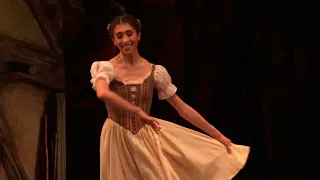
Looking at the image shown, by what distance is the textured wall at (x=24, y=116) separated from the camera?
213 cm

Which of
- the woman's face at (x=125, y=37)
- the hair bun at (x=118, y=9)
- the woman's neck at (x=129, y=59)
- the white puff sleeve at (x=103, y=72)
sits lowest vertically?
the white puff sleeve at (x=103, y=72)

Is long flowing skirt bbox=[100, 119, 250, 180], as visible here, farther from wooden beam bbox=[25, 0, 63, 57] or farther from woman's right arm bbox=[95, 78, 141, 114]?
wooden beam bbox=[25, 0, 63, 57]

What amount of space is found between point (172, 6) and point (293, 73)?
64 cm

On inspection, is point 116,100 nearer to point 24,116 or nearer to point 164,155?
point 164,155

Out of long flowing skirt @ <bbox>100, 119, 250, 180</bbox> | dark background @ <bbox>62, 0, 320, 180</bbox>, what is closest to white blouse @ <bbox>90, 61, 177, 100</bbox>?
long flowing skirt @ <bbox>100, 119, 250, 180</bbox>

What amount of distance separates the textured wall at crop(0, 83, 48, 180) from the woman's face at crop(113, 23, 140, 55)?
0.70 metres

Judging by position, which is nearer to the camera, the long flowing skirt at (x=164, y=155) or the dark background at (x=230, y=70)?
the long flowing skirt at (x=164, y=155)

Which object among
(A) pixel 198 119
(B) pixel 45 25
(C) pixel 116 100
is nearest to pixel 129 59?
(C) pixel 116 100

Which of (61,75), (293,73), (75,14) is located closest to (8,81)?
Answer: (61,75)

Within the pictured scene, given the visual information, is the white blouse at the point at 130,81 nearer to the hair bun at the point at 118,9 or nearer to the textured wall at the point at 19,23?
the hair bun at the point at 118,9

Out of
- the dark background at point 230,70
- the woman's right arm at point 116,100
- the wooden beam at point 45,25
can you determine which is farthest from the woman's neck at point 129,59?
the wooden beam at point 45,25

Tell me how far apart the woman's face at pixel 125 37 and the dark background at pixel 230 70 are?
1.87 feet

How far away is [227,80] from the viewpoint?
7.49ft

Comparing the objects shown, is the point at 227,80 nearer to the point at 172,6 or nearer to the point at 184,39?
the point at 184,39
